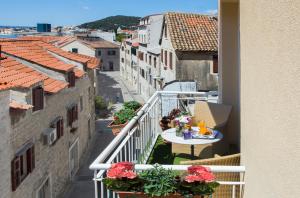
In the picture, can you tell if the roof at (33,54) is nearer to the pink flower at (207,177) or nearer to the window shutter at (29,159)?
the window shutter at (29,159)

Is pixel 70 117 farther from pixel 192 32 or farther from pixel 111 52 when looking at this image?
pixel 111 52

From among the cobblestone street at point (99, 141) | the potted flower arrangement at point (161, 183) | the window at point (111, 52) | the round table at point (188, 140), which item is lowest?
the cobblestone street at point (99, 141)

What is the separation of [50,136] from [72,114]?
617cm

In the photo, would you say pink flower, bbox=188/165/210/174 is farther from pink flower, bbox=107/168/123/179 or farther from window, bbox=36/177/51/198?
window, bbox=36/177/51/198

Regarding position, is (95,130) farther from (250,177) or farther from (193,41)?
(250,177)

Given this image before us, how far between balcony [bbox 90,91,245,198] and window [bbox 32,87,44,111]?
6.70 meters

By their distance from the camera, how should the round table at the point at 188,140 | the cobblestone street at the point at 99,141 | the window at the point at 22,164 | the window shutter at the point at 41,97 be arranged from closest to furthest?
1. the round table at the point at 188,140
2. the window at the point at 22,164
3. the window shutter at the point at 41,97
4. the cobblestone street at the point at 99,141

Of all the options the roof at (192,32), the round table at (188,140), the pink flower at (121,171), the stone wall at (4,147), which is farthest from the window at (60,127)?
the pink flower at (121,171)

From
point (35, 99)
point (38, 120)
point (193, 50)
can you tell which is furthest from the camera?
point (193, 50)

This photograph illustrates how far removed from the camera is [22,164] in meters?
14.9

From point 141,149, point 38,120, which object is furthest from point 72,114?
point 141,149

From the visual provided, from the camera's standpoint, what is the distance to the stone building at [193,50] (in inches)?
1088

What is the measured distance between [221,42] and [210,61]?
63.5 ft

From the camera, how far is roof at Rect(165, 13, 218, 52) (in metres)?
27.6
